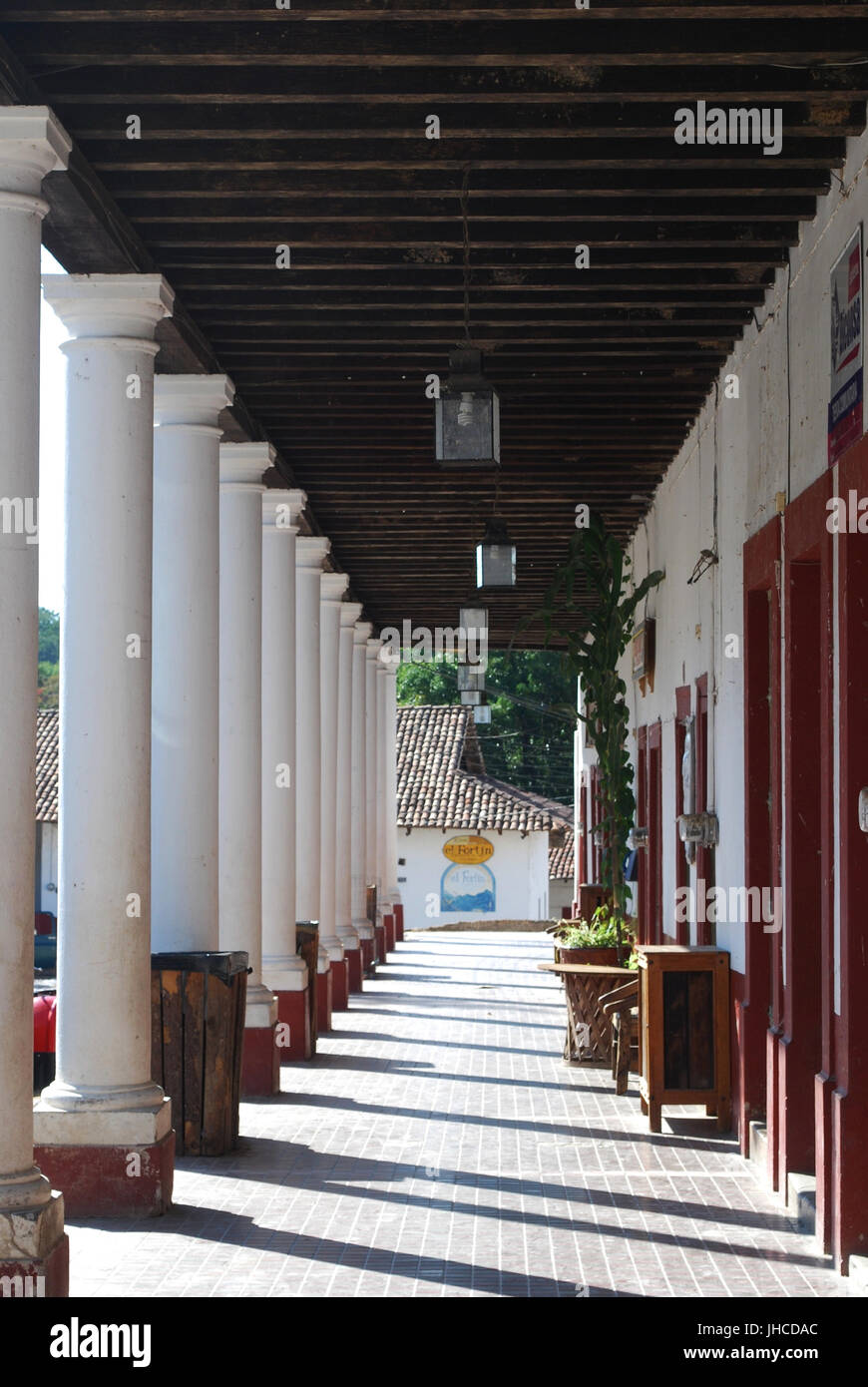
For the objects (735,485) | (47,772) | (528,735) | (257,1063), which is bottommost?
(257,1063)

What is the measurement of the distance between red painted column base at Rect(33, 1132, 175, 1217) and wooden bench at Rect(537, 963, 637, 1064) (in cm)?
454

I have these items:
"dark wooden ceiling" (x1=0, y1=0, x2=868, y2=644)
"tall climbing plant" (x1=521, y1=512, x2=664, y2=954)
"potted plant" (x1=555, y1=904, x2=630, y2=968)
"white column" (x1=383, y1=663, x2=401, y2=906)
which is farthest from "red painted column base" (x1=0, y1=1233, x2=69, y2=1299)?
"white column" (x1=383, y1=663, x2=401, y2=906)

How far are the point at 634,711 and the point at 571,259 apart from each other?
843 centimetres

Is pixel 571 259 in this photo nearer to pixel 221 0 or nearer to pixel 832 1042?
pixel 221 0

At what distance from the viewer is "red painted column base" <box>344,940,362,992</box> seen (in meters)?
17.3

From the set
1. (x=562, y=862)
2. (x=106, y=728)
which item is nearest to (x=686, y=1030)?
(x=106, y=728)

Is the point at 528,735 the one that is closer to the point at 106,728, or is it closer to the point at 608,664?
the point at 608,664

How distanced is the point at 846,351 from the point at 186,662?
13.5ft

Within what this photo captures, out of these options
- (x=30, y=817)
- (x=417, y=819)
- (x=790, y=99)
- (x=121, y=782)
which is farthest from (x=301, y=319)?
(x=417, y=819)

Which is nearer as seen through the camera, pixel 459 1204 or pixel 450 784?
pixel 459 1204

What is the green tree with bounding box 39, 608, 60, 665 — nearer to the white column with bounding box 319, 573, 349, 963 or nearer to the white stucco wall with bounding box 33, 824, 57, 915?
the white stucco wall with bounding box 33, 824, 57, 915

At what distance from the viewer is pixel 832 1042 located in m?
6.28

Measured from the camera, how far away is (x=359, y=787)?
19.9 meters

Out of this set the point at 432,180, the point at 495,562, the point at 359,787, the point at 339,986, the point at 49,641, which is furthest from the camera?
the point at 49,641
